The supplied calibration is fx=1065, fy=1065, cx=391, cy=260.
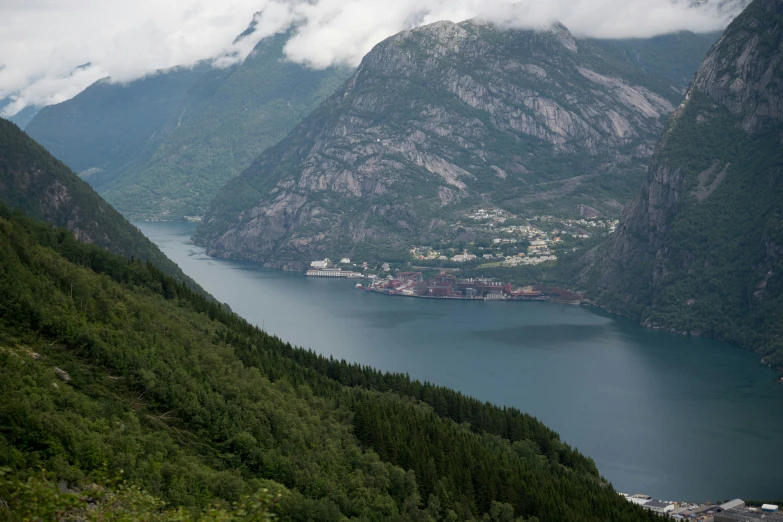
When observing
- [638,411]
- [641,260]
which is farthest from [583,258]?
[638,411]

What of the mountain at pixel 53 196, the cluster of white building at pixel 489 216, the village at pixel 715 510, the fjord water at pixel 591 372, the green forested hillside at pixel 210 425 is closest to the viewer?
the green forested hillside at pixel 210 425

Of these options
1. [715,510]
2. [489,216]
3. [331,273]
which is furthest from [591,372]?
[489,216]

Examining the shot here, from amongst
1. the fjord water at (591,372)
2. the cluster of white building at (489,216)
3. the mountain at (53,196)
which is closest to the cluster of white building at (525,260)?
the fjord water at (591,372)

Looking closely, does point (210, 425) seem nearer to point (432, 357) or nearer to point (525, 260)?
point (432, 357)

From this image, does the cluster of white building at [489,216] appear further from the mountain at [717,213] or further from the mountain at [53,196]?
the mountain at [53,196]

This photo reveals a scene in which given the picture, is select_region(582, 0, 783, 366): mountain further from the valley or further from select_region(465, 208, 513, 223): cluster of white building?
select_region(465, 208, 513, 223): cluster of white building

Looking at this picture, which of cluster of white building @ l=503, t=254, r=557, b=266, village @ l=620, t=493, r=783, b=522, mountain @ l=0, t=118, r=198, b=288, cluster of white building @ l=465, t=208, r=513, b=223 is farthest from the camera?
cluster of white building @ l=465, t=208, r=513, b=223

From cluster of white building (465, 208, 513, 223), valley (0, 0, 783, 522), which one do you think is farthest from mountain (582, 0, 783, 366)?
cluster of white building (465, 208, 513, 223)
